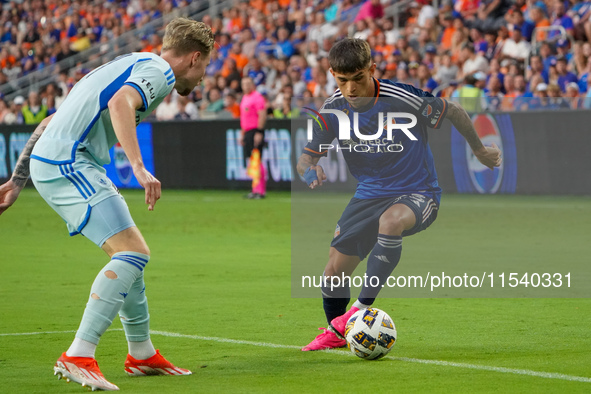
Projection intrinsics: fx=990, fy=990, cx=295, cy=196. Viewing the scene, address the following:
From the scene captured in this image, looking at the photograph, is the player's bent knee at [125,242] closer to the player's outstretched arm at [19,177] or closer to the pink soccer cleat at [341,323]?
the player's outstretched arm at [19,177]

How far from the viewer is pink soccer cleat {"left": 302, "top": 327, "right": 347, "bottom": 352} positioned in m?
6.46

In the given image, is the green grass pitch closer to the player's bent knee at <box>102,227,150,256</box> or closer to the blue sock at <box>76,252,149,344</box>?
the blue sock at <box>76,252,149,344</box>

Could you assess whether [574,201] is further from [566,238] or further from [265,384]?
[265,384]

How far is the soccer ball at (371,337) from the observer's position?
603cm

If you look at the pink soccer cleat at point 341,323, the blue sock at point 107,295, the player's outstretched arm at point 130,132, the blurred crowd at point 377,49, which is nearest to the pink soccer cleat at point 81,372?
the blue sock at point 107,295

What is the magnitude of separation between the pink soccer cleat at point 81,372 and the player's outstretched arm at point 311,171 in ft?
6.66

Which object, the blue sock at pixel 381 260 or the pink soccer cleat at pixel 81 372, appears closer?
the pink soccer cleat at pixel 81 372

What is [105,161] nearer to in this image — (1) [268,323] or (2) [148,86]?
(2) [148,86]

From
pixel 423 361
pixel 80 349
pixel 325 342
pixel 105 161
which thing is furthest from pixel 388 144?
pixel 80 349

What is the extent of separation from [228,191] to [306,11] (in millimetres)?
5785

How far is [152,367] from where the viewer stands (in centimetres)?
564

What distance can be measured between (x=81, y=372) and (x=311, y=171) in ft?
7.36

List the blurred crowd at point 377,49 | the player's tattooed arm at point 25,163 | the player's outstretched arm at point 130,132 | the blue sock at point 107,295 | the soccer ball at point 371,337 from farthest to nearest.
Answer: the blurred crowd at point 377,49
the soccer ball at point 371,337
the player's tattooed arm at point 25,163
the blue sock at point 107,295
the player's outstretched arm at point 130,132

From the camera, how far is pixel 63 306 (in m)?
8.50
